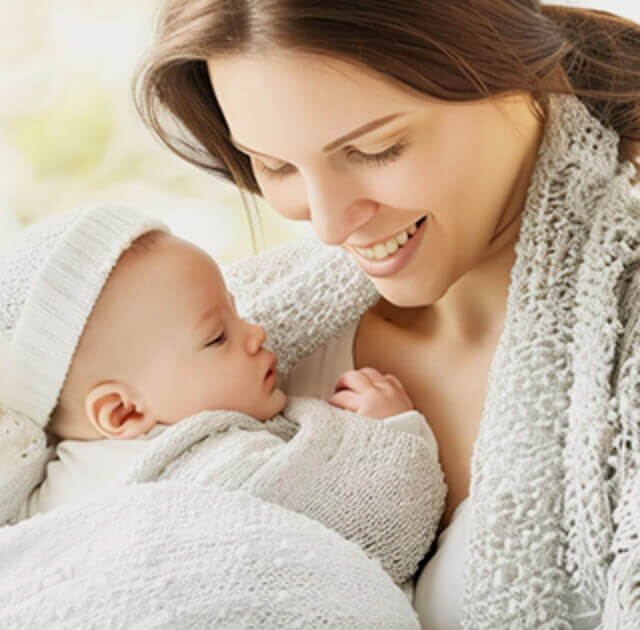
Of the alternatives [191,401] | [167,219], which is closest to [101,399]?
[191,401]

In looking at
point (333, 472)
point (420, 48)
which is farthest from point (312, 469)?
point (420, 48)

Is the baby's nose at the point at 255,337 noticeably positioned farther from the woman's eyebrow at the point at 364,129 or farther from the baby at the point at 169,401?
the woman's eyebrow at the point at 364,129

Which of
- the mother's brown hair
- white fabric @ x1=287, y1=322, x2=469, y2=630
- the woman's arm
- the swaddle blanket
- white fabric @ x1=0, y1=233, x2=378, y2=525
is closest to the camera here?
the swaddle blanket

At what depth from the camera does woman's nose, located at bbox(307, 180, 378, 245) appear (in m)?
1.23

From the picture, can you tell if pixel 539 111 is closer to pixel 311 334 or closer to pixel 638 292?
pixel 638 292

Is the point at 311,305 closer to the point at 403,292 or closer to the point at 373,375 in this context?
the point at 373,375

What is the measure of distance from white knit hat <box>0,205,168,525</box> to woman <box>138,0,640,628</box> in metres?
0.24

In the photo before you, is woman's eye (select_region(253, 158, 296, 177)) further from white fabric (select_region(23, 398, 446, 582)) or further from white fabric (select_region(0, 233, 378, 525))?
white fabric (select_region(23, 398, 446, 582))

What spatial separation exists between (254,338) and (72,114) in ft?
4.64

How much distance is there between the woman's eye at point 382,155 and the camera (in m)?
1.22

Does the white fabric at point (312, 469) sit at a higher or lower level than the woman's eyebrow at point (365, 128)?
Answer: lower

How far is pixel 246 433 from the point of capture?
4.50 feet

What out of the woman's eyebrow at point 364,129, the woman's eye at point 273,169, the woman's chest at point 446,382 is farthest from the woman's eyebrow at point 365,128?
the woman's chest at point 446,382

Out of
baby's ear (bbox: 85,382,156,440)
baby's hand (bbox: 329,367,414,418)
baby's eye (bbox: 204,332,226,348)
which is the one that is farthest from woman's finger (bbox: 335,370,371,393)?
baby's ear (bbox: 85,382,156,440)
